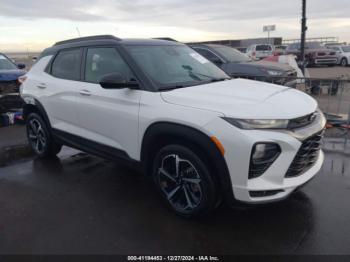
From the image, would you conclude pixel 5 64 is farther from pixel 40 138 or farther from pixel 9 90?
pixel 40 138

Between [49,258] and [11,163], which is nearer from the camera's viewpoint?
[49,258]

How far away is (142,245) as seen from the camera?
305cm

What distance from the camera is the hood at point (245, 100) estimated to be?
2909 mm

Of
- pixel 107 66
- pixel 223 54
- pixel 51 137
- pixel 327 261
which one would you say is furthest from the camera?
pixel 223 54

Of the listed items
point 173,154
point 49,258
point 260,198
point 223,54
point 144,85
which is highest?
point 223,54

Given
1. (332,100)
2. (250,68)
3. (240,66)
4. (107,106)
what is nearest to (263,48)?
(240,66)

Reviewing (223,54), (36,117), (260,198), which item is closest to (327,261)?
(260,198)

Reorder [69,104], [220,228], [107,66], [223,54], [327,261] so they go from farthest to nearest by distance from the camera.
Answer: [223,54] → [69,104] → [107,66] → [220,228] → [327,261]

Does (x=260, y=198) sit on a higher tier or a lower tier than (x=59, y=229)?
higher

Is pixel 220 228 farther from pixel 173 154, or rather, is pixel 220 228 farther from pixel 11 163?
pixel 11 163

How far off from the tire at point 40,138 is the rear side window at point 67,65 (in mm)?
918

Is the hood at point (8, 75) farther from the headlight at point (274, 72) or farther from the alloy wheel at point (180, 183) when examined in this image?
the headlight at point (274, 72)

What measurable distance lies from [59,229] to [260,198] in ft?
6.64

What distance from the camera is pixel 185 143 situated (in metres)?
3.21
